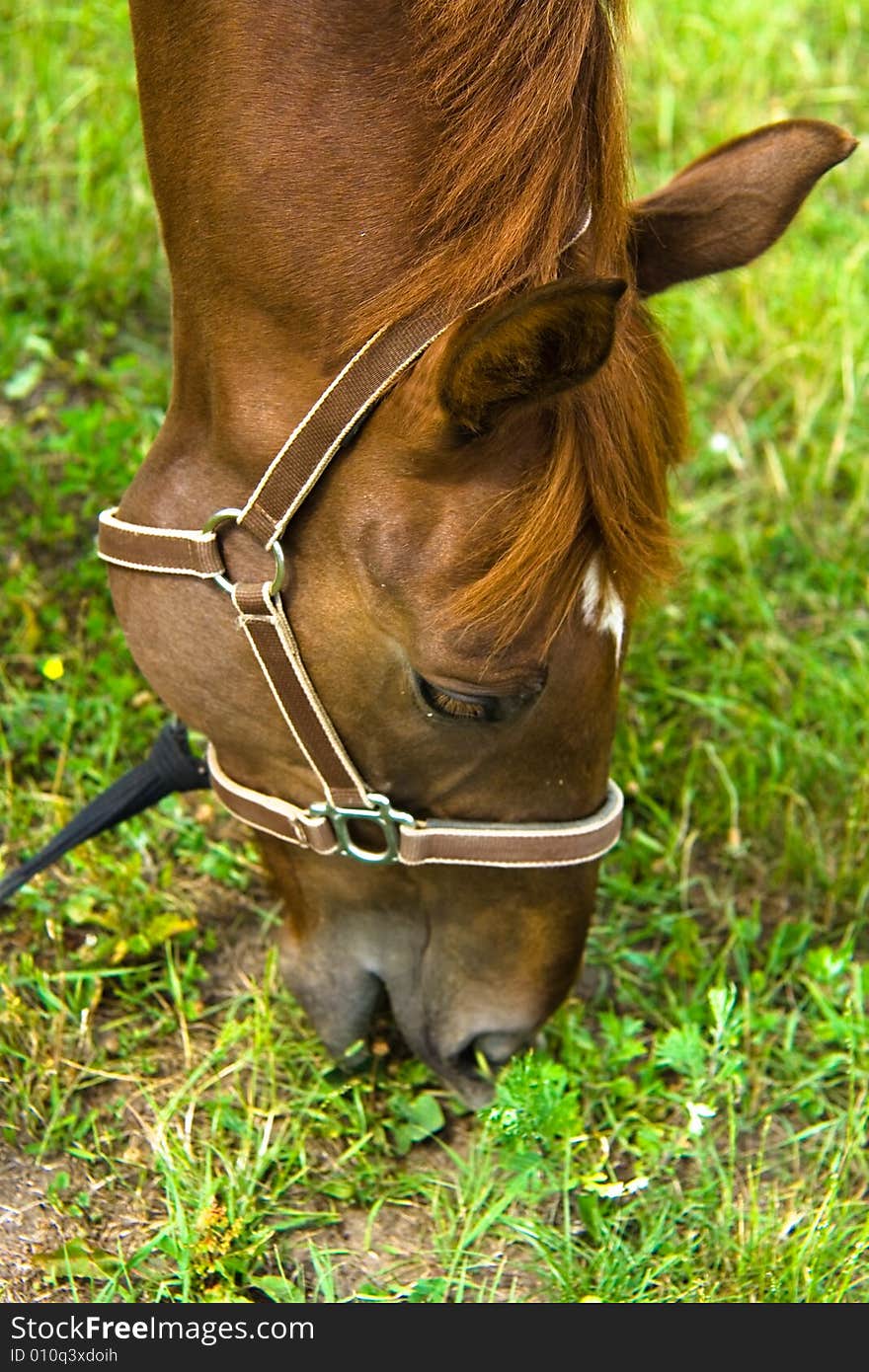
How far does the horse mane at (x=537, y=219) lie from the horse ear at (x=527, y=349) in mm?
96

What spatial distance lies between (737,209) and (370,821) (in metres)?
1.05

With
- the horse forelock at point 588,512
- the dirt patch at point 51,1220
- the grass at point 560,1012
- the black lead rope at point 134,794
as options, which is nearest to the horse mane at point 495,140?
the horse forelock at point 588,512

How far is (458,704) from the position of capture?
6.16 feet

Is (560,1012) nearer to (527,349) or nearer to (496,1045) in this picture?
(496,1045)

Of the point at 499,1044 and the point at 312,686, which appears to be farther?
the point at 499,1044

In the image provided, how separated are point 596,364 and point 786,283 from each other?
283 centimetres

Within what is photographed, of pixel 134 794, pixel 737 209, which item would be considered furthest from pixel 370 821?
pixel 737 209

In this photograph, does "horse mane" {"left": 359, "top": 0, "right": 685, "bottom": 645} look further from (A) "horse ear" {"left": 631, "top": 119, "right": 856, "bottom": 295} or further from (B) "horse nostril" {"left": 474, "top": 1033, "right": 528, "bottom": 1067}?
(B) "horse nostril" {"left": 474, "top": 1033, "right": 528, "bottom": 1067}

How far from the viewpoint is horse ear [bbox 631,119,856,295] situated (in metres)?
2.09

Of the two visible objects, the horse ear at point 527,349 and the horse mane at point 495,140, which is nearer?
the horse ear at point 527,349

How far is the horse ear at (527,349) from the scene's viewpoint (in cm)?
153

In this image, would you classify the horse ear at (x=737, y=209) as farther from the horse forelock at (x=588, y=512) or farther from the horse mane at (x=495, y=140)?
the horse mane at (x=495, y=140)
